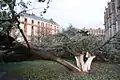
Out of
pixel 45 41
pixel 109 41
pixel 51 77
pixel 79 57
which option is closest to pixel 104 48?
pixel 109 41

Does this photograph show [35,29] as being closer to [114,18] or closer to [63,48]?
[114,18]

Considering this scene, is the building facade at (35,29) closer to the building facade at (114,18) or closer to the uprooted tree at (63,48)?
the uprooted tree at (63,48)

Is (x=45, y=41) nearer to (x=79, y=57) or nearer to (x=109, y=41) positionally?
(x=79, y=57)

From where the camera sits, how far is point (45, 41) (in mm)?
13617

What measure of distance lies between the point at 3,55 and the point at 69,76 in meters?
3.36

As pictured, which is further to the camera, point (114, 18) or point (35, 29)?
point (35, 29)

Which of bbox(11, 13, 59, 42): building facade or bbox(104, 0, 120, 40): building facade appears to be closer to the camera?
bbox(11, 13, 59, 42): building facade

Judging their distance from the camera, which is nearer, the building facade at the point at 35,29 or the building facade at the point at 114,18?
the building facade at the point at 35,29

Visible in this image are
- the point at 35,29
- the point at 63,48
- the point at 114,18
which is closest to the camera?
the point at 63,48

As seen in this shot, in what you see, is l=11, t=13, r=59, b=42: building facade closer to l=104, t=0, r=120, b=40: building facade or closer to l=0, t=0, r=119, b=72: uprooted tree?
l=0, t=0, r=119, b=72: uprooted tree

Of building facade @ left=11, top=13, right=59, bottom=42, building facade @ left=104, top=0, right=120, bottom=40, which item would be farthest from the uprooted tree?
building facade @ left=104, top=0, right=120, bottom=40

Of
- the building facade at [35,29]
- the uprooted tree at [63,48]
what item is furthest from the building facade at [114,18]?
the uprooted tree at [63,48]

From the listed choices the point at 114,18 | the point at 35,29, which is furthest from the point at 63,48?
the point at 35,29

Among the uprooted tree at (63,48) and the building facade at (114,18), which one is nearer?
the uprooted tree at (63,48)
